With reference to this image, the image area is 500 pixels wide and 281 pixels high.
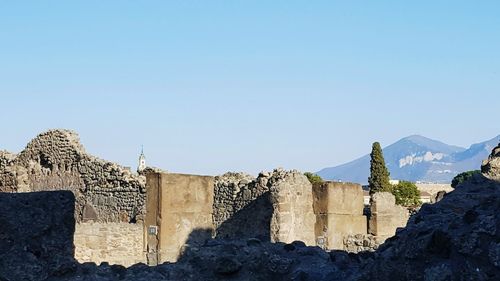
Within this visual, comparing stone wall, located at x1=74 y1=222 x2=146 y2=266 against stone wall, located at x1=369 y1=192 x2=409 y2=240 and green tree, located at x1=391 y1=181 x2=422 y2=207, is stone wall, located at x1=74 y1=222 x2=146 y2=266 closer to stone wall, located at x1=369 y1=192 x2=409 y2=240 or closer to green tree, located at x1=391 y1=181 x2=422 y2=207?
stone wall, located at x1=369 y1=192 x2=409 y2=240

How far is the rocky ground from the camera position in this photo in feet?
15.4

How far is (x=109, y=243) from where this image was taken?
13922mm

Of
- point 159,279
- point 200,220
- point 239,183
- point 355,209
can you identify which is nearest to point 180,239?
point 200,220

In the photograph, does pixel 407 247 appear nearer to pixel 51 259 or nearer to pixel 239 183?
pixel 51 259

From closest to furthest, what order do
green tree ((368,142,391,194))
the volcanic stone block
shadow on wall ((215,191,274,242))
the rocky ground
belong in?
the rocky ground → shadow on wall ((215,191,274,242)) → the volcanic stone block → green tree ((368,142,391,194))

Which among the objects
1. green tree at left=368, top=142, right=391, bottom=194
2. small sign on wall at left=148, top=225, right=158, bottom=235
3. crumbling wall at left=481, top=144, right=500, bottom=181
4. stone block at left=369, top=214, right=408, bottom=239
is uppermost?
green tree at left=368, top=142, right=391, bottom=194

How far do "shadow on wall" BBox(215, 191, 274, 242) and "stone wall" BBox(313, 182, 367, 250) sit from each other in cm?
144

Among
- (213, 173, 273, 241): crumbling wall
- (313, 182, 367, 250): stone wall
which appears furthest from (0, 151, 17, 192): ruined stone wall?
(313, 182, 367, 250): stone wall

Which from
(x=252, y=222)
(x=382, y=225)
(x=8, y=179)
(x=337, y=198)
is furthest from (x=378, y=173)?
(x=8, y=179)

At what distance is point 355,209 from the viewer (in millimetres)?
18812

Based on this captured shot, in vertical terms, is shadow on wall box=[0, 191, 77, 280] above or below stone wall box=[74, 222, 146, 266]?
above

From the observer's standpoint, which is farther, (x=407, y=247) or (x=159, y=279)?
(x=159, y=279)

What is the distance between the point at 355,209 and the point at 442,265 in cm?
1417

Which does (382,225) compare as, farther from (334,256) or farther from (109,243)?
(334,256)
